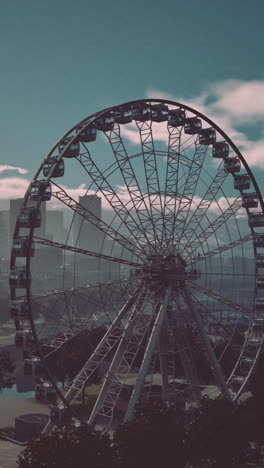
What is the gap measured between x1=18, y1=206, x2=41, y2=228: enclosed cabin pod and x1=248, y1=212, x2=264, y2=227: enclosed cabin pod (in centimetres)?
2355

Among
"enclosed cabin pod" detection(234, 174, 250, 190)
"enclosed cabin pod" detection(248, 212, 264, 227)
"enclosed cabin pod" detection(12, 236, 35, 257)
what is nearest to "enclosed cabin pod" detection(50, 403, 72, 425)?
"enclosed cabin pod" detection(12, 236, 35, 257)

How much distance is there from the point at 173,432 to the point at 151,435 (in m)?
1.95

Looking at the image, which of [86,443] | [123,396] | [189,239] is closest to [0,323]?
[123,396]

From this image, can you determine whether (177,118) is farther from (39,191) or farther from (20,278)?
(20,278)

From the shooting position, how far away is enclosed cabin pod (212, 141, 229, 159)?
178 ft

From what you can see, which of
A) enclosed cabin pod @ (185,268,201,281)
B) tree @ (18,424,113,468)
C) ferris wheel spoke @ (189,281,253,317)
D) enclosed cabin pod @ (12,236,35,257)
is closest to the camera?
tree @ (18,424,113,468)

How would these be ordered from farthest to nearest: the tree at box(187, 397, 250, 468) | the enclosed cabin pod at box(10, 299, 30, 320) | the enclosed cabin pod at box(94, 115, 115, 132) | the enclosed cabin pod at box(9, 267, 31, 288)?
1. the enclosed cabin pod at box(94, 115, 115, 132)
2. the tree at box(187, 397, 250, 468)
3. the enclosed cabin pod at box(10, 299, 30, 320)
4. the enclosed cabin pod at box(9, 267, 31, 288)

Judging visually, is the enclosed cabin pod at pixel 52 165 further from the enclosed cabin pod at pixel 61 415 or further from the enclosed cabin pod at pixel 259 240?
the enclosed cabin pod at pixel 259 240

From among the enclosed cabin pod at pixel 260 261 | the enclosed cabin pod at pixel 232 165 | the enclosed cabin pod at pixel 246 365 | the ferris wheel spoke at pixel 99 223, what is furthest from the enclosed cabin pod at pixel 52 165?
the enclosed cabin pod at pixel 246 365

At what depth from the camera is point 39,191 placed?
39406mm

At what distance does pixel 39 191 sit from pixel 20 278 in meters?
6.82

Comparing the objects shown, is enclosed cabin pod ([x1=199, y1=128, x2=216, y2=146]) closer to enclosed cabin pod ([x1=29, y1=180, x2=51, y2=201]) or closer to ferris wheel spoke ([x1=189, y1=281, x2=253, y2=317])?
ferris wheel spoke ([x1=189, y1=281, x2=253, y2=317])

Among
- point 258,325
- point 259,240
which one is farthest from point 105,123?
point 258,325

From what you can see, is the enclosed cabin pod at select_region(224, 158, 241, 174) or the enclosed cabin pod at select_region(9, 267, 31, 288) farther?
the enclosed cabin pod at select_region(224, 158, 241, 174)
